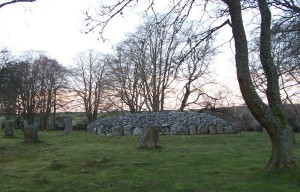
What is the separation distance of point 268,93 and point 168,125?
64.6 ft

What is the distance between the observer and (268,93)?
30.4ft

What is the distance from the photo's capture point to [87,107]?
1956 inches

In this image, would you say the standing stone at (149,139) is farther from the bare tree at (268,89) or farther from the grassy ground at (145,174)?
the bare tree at (268,89)

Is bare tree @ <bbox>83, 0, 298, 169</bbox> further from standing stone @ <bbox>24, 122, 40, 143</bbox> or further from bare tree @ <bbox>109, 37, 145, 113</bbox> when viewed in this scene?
bare tree @ <bbox>109, 37, 145, 113</bbox>

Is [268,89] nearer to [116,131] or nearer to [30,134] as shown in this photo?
[30,134]

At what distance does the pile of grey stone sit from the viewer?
92.7 ft

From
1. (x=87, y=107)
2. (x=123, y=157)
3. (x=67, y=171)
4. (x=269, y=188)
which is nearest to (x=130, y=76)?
(x=87, y=107)

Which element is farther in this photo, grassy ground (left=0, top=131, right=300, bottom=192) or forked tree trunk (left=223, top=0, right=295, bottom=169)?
forked tree trunk (left=223, top=0, right=295, bottom=169)

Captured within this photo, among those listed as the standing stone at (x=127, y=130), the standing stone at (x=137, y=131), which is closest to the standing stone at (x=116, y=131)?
the standing stone at (x=127, y=130)

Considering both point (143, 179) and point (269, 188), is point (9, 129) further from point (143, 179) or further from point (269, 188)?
point (269, 188)

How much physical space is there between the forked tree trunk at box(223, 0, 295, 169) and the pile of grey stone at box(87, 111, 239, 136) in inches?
719

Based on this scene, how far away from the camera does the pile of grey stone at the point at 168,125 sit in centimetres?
2825

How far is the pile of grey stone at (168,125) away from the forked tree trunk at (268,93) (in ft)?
59.9

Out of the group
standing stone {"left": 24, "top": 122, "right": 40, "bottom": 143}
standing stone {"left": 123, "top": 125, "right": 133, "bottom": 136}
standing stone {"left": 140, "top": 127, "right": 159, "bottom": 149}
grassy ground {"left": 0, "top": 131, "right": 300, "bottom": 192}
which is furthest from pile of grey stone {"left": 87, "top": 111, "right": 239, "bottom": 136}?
grassy ground {"left": 0, "top": 131, "right": 300, "bottom": 192}
